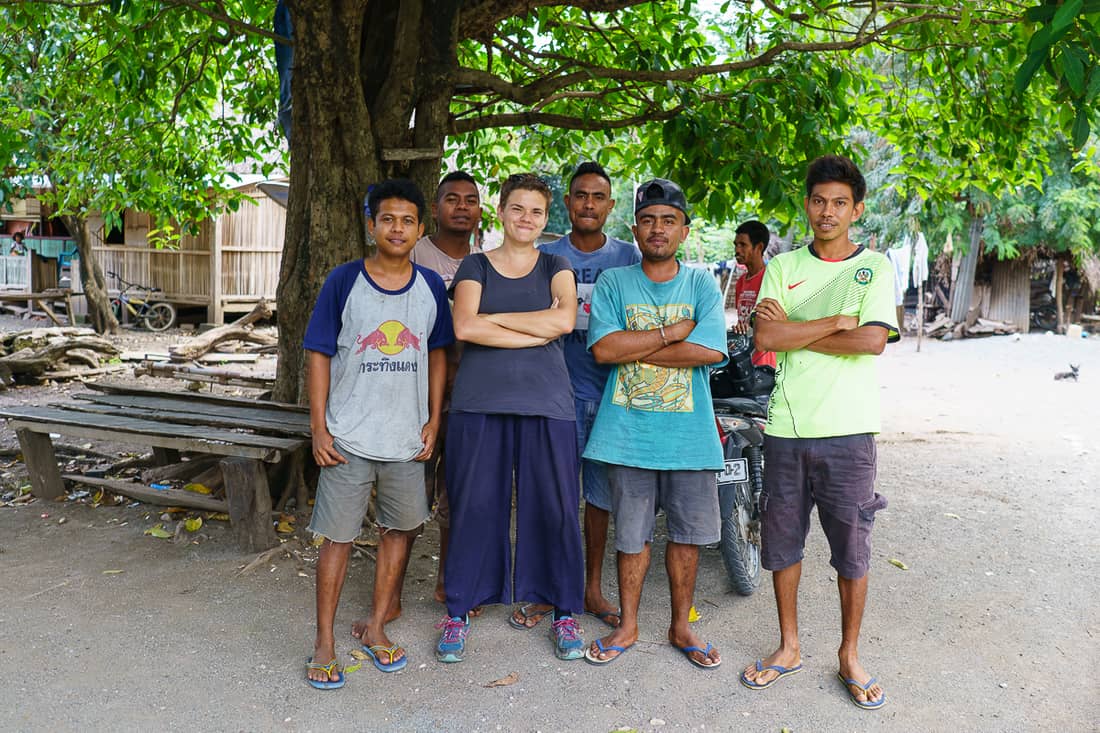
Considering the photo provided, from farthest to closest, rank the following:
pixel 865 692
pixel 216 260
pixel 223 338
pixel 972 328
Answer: pixel 972 328 < pixel 216 260 < pixel 223 338 < pixel 865 692

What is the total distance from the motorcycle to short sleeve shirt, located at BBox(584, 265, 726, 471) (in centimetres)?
49

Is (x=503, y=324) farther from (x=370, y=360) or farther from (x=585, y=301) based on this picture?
(x=585, y=301)

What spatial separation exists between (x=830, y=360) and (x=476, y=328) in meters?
1.36

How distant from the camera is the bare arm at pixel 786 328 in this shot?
10.7 ft

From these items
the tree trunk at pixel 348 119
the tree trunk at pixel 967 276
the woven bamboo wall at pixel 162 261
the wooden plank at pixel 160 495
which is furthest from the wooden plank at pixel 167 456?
the tree trunk at pixel 967 276

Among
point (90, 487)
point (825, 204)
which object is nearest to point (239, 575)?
point (90, 487)

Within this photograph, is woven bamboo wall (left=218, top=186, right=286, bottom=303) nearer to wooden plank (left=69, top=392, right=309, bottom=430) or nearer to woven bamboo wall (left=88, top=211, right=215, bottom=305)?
woven bamboo wall (left=88, top=211, right=215, bottom=305)

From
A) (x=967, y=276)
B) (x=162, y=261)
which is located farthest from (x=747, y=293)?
(x=967, y=276)

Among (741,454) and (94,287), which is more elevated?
(94,287)

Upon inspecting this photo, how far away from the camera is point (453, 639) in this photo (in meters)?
3.55

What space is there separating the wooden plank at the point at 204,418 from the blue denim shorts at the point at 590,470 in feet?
5.35

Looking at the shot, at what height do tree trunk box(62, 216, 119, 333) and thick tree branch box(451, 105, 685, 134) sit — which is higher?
thick tree branch box(451, 105, 685, 134)

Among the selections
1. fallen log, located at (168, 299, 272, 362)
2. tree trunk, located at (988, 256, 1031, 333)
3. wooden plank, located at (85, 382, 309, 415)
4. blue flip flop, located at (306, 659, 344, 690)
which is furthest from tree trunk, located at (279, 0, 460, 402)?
tree trunk, located at (988, 256, 1031, 333)

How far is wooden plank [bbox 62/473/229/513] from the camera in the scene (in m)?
4.91
